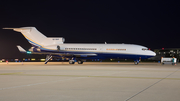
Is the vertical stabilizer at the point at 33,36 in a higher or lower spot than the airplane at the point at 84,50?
higher

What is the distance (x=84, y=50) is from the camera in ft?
156

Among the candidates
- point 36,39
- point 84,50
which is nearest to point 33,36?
point 36,39

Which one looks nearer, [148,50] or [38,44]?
[148,50]

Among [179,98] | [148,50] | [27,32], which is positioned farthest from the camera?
[27,32]

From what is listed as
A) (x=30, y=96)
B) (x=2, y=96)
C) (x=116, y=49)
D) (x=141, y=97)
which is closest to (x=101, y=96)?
(x=141, y=97)

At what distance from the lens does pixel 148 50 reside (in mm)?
46625

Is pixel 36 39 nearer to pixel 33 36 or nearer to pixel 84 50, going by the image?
pixel 33 36

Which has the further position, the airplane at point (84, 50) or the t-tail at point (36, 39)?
the t-tail at point (36, 39)

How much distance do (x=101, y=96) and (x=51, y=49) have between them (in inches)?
1612

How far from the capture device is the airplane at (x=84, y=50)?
152 ft

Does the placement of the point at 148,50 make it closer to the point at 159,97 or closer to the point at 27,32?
the point at 27,32

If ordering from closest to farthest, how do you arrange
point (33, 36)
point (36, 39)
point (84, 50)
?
point (84, 50) < point (33, 36) < point (36, 39)

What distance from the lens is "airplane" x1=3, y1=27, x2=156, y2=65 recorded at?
46434 millimetres

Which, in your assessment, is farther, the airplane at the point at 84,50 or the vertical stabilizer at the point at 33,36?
the vertical stabilizer at the point at 33,36
